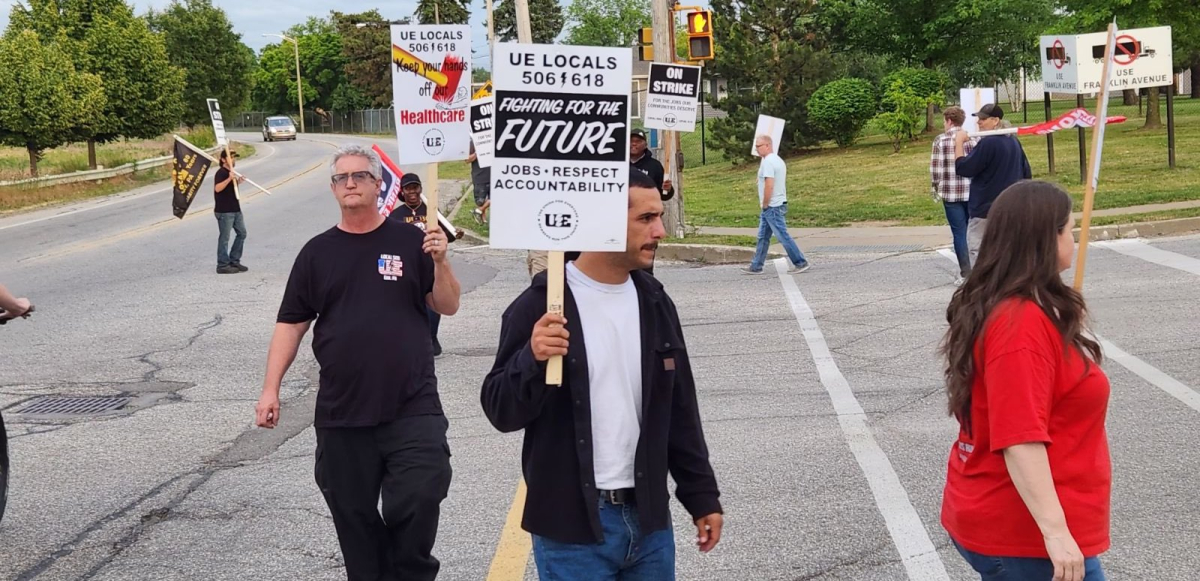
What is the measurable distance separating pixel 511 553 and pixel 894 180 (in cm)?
2172

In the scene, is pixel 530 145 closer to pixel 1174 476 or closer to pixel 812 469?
pixel 812 469

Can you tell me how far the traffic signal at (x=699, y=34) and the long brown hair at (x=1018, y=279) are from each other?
16428 mm

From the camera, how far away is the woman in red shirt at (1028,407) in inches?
123

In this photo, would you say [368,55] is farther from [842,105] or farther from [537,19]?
[842,105]

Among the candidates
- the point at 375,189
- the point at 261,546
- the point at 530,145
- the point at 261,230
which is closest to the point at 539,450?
the point at 530,145

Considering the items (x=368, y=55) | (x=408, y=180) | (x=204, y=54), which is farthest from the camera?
(x=368, y=55)

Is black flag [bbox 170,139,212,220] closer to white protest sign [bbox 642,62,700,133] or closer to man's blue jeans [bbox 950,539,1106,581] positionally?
white protest sign [bbox 642,62,700,133]

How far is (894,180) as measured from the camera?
26172mm

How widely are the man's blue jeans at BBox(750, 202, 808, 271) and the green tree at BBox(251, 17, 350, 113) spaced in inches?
3486

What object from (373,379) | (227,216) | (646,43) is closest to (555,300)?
(373,379)

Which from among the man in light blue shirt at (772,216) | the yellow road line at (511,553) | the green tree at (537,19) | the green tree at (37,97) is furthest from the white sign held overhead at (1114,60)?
the green tree at (537,19)

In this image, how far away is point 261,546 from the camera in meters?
5.89

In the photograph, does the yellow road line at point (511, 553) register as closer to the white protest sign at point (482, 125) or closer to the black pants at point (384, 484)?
the black pants at point (384, 484)

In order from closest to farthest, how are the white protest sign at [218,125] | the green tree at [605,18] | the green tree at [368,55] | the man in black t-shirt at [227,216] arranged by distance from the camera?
the man in black t-shirt at [227,216], the white protest sign at [218,125], the green tree at [368,55], the green tree at [605,18]
